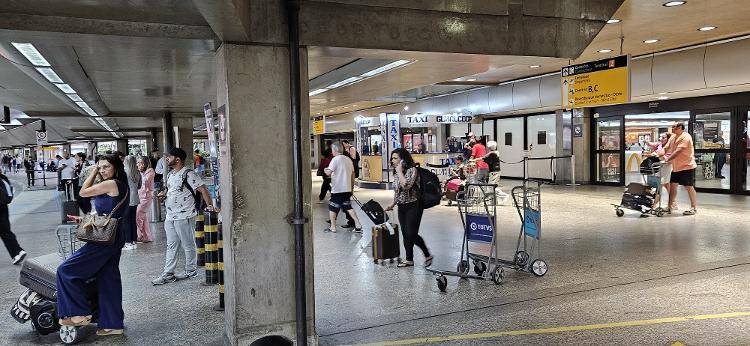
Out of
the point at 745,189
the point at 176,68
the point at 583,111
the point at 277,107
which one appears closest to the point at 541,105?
the point at 583,111

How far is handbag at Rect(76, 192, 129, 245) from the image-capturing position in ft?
15.9

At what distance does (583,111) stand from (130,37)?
1800cm

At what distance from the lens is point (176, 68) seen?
7.74 metres

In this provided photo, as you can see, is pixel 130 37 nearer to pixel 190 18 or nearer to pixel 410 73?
pixel 190 18

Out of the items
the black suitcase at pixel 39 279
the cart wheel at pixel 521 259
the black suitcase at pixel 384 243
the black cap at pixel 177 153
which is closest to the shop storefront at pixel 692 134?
the cart wheel at pixel 521 259

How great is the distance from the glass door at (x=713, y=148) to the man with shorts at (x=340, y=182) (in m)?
11.3

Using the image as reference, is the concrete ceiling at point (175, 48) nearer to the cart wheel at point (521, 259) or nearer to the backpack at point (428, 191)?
the backpack at point (428, 191)

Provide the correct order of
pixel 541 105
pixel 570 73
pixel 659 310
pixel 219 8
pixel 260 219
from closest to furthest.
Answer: pixel 219 8 → pixel 260 219 → pixel 659 310 → pixel 570 73 → pixel 541 105

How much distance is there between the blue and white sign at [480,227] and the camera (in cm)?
655

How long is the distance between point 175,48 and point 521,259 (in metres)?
4.73

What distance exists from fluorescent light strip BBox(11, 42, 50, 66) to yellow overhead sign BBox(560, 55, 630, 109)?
9228 millimetres

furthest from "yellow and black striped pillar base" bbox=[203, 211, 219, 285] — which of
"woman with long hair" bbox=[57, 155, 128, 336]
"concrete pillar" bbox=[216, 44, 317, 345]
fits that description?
"concrete pillar" bbox=[216, 44, 317, 345]

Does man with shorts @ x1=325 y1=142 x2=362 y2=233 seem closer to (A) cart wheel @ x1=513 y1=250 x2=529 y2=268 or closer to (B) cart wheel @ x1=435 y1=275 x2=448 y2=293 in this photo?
(A) cart wheel @ x1=513 y1=250 x2=529 y2=268

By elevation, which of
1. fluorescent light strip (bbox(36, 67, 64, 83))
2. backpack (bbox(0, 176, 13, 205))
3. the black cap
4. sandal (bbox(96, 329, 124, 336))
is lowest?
sandal (bbox(96, 329, 124, 336))
